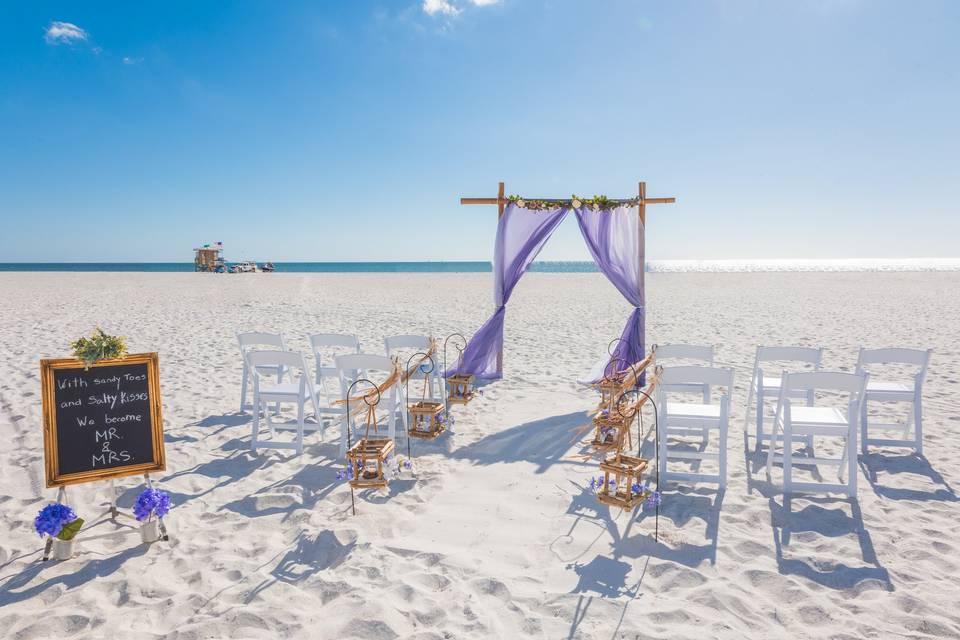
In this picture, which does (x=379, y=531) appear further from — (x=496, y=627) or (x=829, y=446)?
(x=829, y=446)

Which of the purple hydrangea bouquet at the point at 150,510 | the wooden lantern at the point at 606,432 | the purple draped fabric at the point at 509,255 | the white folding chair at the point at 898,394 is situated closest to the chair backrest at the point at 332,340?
the purple draped fabric at the point at 509,255

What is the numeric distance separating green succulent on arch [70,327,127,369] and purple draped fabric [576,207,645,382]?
5035 mm

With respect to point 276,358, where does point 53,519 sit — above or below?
below

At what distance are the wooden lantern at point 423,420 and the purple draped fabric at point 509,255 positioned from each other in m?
1.91

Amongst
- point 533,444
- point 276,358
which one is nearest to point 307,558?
point 276,358

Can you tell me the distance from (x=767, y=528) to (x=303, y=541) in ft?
9.62

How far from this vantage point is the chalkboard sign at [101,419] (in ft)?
10.4

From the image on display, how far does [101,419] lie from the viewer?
10.8 feet

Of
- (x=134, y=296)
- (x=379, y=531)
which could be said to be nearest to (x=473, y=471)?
(x=379, y=531)

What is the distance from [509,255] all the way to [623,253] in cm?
146

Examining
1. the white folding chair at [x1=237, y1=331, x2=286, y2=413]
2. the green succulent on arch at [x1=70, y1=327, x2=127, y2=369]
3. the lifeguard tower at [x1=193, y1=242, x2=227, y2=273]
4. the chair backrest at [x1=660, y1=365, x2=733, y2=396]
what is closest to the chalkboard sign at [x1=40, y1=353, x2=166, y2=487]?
the green succulent on arch at [x1=70, y1=327, x2=127, y2=369]

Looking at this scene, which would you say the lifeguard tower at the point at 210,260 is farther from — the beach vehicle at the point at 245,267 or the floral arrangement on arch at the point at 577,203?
the floral arrangement on arch at the point at 577,203

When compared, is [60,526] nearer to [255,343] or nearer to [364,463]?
[364,463]

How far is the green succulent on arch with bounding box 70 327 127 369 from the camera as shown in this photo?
→ 3215 mm
